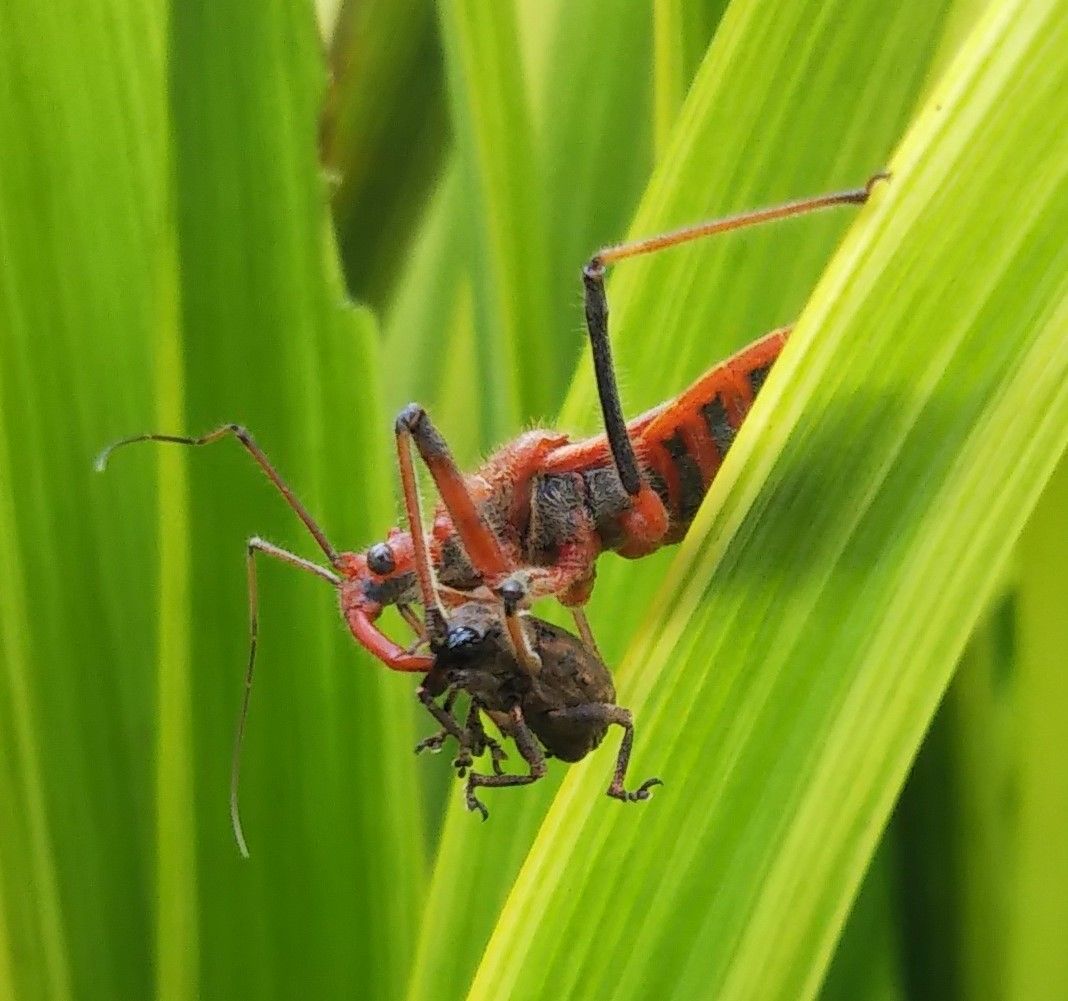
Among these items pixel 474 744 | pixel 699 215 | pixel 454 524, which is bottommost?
pixel 474 744

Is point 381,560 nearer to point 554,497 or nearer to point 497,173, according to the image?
point 554,497

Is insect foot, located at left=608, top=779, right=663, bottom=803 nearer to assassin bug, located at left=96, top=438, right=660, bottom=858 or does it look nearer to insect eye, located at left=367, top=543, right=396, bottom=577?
assassin bug, located at left=96, top=438, right=660, bottom=858

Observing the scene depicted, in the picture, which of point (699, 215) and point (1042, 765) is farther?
point (699, 215)

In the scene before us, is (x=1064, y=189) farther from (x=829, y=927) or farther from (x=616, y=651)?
(x=616, y=651)

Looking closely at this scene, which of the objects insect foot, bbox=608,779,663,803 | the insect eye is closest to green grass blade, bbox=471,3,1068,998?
insect foot, bbox=608,779,663,803

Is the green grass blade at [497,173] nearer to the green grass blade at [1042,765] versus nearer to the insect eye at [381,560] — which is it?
the insect eye at [381,560]

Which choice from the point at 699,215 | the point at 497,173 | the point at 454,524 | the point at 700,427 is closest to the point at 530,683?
the point at 454,524

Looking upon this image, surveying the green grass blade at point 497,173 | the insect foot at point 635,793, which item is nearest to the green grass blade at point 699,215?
the green grass blade at point 497,173

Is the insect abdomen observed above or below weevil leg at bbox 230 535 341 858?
above

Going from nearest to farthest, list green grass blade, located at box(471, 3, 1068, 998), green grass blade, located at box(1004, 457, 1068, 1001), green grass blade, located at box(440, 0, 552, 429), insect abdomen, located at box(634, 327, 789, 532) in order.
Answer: green grass blade, located at box(471, 3, 1068, 998), green grass blade, located at box(1004, 457, 1068, 1001), insect abdomen, located at box(634, 327, 789, 532), green grass blade, located at box(440, 0, 552, 429)
